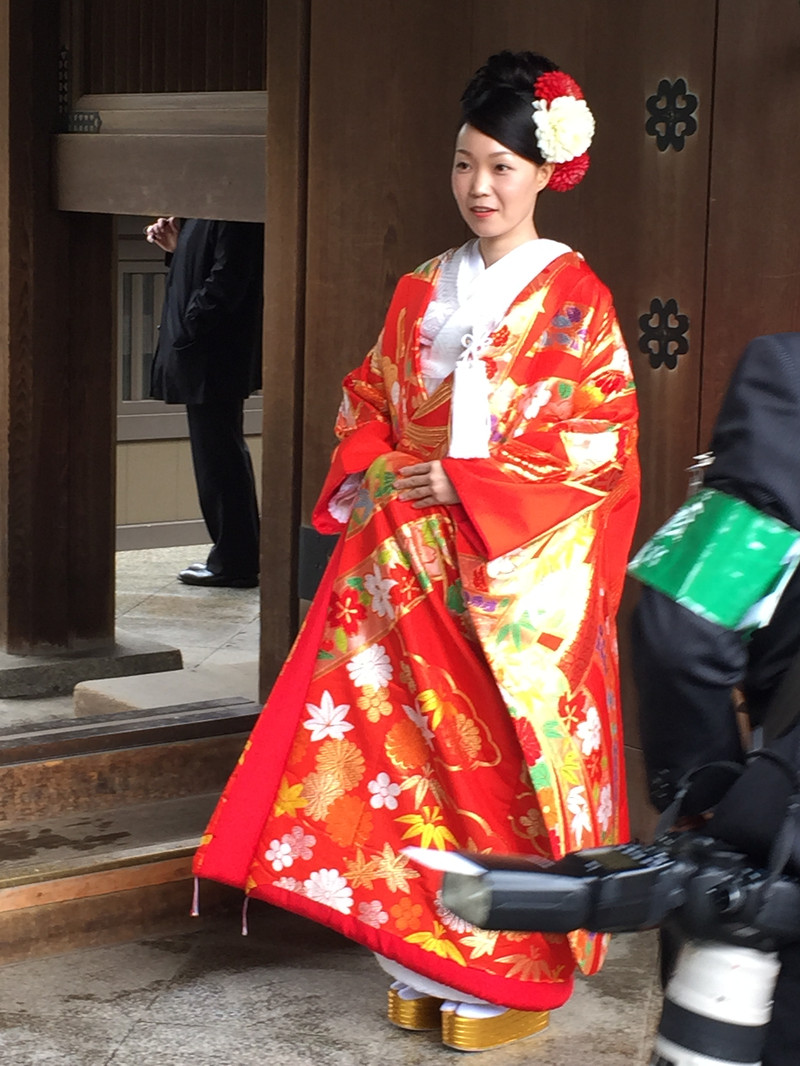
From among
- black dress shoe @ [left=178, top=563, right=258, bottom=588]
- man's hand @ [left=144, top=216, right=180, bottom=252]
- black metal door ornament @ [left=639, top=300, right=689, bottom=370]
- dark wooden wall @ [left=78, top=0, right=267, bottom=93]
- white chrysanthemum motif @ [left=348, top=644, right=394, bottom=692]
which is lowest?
black dress shoe @ [left=178, top=563, right=258, bottom=588]

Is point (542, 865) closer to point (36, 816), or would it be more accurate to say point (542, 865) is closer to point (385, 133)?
point (36, 816)

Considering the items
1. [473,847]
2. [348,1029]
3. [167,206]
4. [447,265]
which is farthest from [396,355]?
[167,206]

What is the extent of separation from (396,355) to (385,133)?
1011 millimetres

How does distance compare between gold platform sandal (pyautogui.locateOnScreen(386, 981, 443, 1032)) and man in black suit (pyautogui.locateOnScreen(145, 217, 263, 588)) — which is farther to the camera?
man in black suit (pyautogui.locateOnScreen(145, 217, 263, 588))

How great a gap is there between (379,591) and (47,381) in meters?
2.79

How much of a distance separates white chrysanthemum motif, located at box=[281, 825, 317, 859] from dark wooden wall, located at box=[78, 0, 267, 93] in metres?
2.34

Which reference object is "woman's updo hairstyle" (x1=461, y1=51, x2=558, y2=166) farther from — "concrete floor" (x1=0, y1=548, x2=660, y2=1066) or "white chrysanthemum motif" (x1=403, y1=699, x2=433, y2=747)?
"concrete floor" (x1=0, y1=548, x2=660, y2=1066)

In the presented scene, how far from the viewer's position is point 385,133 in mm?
3838

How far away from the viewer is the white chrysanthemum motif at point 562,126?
110 inches

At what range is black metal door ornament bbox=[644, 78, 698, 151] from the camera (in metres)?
3.31

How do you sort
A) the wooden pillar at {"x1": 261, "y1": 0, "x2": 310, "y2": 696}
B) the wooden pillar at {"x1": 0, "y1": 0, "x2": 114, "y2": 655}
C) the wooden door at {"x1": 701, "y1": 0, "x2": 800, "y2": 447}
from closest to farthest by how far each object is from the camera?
the wooden door at {"x1": 701, "y1": 0, "x2": 800, "y2": 447} < the wooden pillar at {"x1": 261, "y1": 0, "x2": 310, "y2": 696} < the wooden pillar at {"x1": 0, "y1": 0, "x2": 114, "y2": 655}

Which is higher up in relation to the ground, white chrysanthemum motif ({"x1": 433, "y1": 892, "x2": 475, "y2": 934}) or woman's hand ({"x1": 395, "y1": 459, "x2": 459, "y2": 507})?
woman's hand ({"x1": 395, "y1": 459, "x2": 459, "y2": 507})

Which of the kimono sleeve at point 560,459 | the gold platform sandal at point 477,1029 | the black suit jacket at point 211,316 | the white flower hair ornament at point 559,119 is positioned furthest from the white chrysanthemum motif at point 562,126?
the black suit jacket at point 211,316

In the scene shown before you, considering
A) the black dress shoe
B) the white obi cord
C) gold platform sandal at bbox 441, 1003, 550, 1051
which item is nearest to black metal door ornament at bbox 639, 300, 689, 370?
the white obi cord
